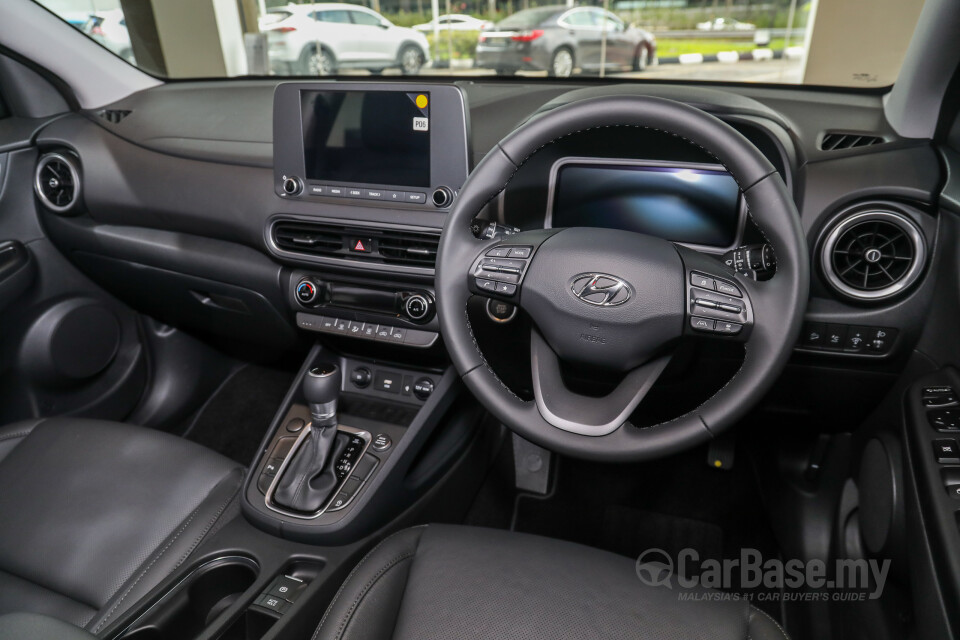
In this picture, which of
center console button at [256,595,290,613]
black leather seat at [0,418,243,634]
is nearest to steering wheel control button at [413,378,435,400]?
black leather seat at [0,418,243,634]

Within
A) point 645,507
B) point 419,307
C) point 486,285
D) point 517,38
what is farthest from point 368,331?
point 517,38

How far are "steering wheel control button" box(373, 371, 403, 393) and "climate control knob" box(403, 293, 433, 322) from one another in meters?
0.22

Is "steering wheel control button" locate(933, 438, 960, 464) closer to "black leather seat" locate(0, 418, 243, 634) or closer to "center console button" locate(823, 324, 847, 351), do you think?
"center console button" locate(823, 324, 847, 351)

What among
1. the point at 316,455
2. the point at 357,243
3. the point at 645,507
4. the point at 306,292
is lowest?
the point at 645,507

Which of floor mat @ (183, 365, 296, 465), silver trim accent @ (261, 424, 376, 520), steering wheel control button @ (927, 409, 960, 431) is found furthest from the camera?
floor mat @ (183, 365, 296, 465)

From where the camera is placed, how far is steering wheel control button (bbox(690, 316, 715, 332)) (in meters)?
0.88

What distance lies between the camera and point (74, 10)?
1854 millimetres

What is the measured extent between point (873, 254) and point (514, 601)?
0.82 m

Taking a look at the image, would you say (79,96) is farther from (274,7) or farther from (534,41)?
(534,41)

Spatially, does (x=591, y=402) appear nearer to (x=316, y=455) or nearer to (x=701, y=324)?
(x=701, y=324)

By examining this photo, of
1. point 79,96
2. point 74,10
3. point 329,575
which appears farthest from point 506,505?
point 74,10

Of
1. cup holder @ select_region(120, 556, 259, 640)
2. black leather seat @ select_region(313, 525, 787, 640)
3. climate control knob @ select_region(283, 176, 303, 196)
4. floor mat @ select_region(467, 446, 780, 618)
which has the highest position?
climate control knob @ select_region(283, 176, 303, 196)

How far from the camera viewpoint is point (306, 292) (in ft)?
4.81

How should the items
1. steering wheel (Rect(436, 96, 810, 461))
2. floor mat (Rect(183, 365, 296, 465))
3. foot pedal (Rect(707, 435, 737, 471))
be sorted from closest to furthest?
1. steering wheel (Rect(436, 96, 810, 461))
2. foot pedal (Rect(707, 435, 737, 471))
3. floor mat (Rect(183, 365, 296, 465))
